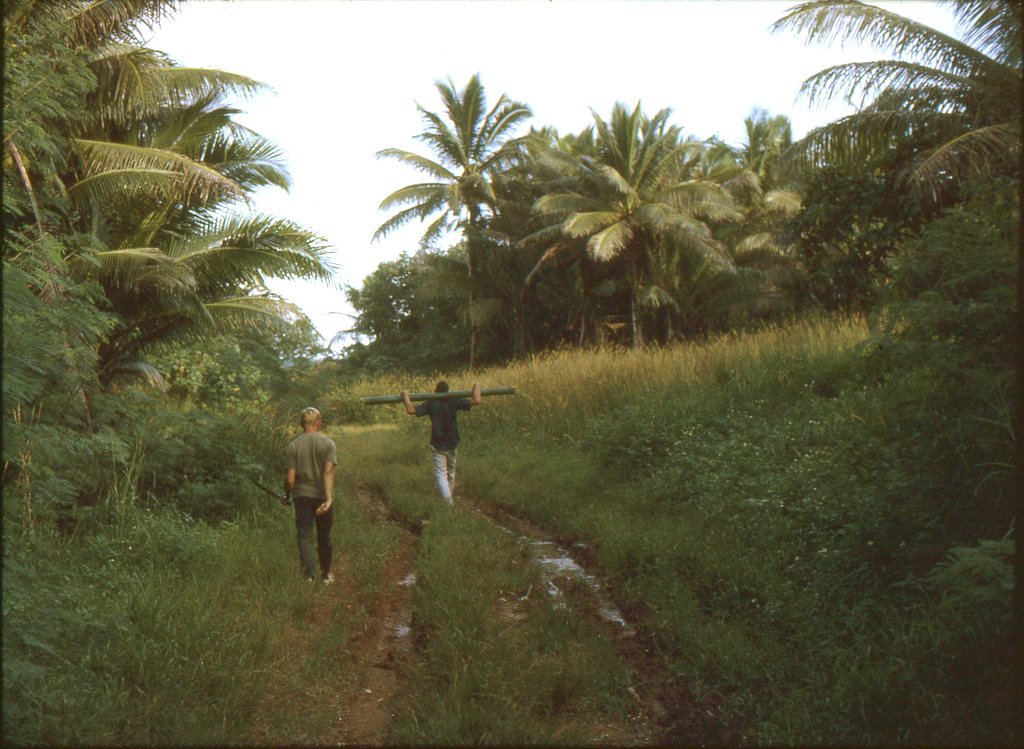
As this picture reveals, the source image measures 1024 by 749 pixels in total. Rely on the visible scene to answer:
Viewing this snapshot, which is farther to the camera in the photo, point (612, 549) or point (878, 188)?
point (878, 188)

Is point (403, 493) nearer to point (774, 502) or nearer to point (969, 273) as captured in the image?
point (774, 502)

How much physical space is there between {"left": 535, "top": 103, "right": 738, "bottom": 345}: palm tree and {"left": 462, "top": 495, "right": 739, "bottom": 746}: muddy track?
781 inches

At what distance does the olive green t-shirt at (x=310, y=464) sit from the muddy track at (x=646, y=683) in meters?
2.40

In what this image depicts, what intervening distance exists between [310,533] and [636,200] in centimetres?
2263

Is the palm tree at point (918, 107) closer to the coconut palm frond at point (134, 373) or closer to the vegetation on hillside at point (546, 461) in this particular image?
the vegetation on hillside at point (546, 461)

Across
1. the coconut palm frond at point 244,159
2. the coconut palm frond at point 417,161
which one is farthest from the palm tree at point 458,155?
the coconut palm frond at point 244,159

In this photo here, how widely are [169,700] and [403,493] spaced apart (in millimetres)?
7377

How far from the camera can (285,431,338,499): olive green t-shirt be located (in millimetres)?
7320

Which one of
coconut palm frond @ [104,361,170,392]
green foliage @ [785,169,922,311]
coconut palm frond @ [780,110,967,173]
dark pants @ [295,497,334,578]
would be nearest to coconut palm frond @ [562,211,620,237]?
green foliage @ [785,169,922,311]

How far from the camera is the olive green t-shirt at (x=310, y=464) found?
7.32m

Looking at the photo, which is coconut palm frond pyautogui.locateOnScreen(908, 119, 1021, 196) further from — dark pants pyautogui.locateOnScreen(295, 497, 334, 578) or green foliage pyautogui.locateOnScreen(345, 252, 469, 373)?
green foliage pyautogui.locateOnScreen(345, 252, 469, 373)

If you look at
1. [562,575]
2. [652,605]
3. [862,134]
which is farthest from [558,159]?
[652,605]

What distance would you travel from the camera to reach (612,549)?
781 cm

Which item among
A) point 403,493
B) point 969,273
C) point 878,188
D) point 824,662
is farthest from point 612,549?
point 878,188
